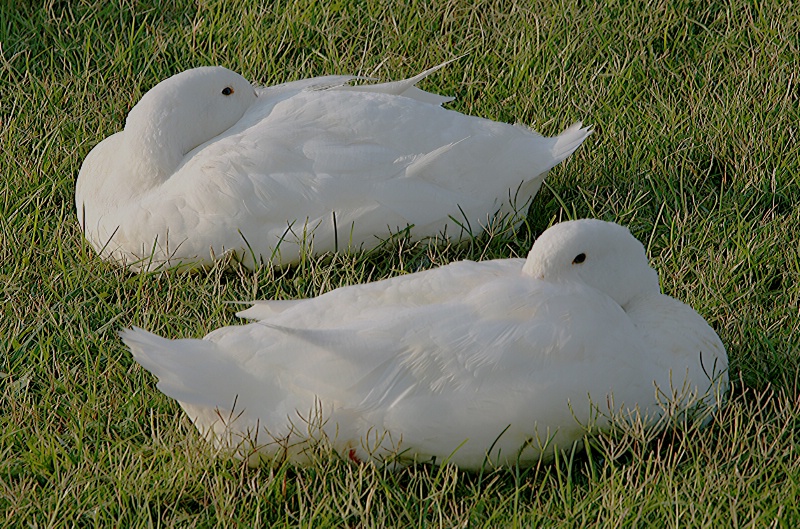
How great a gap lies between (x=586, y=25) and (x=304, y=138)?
1839 millimetres

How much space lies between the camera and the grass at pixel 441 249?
302 centimetres

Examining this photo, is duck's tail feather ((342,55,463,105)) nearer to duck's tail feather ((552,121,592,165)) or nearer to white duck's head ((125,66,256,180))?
white duck's head ((125,66,256,180))

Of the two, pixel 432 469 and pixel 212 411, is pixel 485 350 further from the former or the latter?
pixel 212 411

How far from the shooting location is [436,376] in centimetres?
301

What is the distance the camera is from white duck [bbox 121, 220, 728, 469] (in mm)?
3014

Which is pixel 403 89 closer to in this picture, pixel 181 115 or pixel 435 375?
pixel 181 115

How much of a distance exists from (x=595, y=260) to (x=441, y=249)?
86 centimetres

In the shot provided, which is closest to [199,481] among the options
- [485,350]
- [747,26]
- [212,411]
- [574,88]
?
[212,411]

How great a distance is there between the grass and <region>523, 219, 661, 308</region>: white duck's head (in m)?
0.39

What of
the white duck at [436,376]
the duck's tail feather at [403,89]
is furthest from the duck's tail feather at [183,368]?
the duck's tail feather at [403,89]

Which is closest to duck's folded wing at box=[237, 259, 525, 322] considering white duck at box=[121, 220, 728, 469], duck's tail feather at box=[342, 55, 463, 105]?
white duck at box=[121, 220, 728, 469]

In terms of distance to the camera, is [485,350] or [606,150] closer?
[485,350]

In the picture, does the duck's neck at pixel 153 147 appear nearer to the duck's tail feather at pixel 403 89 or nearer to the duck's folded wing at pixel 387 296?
the duck's tail feather at pixel 403 89

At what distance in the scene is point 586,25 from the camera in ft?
17.5
